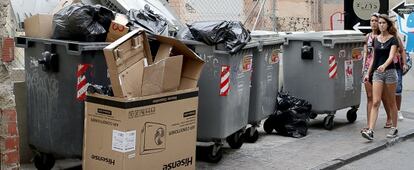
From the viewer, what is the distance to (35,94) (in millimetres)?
5832

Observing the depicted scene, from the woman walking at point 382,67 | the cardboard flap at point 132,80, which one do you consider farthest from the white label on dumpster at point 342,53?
the cardboard flap at point 132,80

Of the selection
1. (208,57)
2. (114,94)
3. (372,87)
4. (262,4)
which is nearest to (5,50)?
(114,94)

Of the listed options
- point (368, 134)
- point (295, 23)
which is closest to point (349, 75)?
point (368, 134)

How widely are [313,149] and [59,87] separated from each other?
11.3 feet

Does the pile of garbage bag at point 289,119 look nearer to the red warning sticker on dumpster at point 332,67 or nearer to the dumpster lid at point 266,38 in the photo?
the red warning sticker on dumpster at point 332,67

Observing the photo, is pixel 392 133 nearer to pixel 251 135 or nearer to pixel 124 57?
pixel 251 135

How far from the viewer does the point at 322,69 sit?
28.8 feet

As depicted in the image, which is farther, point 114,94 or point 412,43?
point 412,43

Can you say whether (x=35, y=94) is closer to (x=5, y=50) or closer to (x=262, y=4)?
(x=5, y=50)

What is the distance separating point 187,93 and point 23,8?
5.31m

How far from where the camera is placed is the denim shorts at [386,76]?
26.5 ft

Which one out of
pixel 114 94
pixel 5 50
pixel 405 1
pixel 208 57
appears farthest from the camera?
pixel 405 1

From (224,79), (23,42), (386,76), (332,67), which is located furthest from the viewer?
(332,67)

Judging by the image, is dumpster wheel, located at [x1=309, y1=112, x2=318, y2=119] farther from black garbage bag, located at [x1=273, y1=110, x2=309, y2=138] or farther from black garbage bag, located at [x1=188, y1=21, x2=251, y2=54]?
black garbage bag, located at [x1=188, y1=21, x2=251, y2=54]
